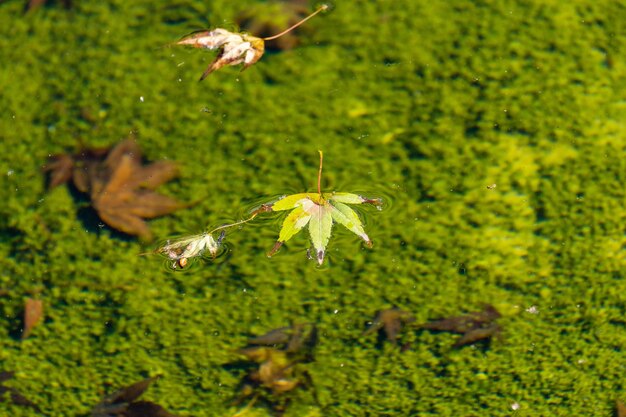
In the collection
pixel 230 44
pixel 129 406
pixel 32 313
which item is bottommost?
pixel 129 406

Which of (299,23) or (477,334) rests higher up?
(299,23)

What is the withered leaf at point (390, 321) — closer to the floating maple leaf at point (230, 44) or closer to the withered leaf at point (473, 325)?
the withered leaf at point (473, 325)

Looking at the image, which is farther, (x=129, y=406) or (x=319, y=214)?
(x=129, y=406)

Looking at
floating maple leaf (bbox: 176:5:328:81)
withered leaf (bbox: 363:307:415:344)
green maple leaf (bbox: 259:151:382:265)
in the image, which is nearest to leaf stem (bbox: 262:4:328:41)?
floating maple leaf (bbox: 176:5:328:81)

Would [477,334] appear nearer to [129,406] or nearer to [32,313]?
[129,406]

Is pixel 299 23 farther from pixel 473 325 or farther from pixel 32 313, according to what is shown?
pixel 32 313

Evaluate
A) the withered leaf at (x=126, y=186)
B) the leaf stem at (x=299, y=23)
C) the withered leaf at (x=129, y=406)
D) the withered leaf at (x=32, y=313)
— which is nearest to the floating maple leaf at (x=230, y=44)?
the leaf stem at (x=299, y=23)


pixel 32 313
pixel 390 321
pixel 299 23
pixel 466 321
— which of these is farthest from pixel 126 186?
pixel 466 321
